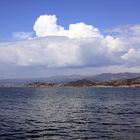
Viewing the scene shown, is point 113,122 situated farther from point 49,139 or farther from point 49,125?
point 49,139

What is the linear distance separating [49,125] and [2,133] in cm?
1045

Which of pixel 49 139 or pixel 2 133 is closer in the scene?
pixel 49 139

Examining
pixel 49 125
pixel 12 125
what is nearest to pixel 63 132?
pixel 49 125

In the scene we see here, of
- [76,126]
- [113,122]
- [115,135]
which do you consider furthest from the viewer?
[113,122]

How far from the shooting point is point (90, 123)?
63688mm

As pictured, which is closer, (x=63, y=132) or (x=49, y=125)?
(x=63, y=132)

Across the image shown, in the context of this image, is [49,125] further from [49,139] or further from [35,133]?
[49,139]

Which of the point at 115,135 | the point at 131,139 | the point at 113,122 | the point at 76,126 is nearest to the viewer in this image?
the point at 131,139

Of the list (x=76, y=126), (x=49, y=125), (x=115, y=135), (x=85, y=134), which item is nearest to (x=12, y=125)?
(x=49, y=125)

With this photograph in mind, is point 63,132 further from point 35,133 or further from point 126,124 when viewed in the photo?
point 126,124

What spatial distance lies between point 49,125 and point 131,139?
18363mm

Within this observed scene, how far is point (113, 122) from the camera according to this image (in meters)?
65.1

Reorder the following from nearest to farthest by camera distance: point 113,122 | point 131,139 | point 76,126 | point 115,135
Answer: point 131,139 → point 115,135 → point 76,126 → point 113,122

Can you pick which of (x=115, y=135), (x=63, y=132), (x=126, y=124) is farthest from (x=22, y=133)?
(x=126, y=124)
